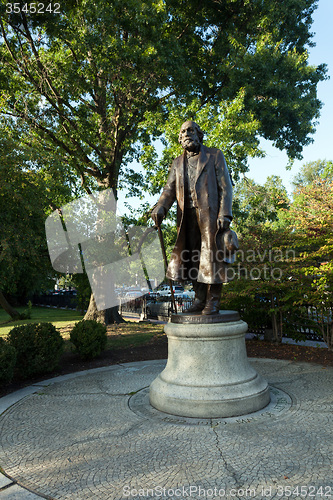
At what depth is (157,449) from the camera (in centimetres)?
343

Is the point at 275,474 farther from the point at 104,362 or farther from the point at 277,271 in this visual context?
the point at 277,271

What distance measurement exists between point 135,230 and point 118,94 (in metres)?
5.81

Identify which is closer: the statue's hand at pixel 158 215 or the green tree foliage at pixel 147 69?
the statue's hand at pixel 158 215

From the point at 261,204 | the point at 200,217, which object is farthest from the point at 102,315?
the point at 200,217

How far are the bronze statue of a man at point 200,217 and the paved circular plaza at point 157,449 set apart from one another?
1.60m

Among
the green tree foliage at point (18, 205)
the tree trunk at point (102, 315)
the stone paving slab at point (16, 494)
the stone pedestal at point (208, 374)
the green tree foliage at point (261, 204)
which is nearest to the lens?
the stone paving slab at point (16, 494)

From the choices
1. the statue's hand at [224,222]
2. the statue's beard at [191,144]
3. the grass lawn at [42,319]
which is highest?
the statue's beard at [191,144]

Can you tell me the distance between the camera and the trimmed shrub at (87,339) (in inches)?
321

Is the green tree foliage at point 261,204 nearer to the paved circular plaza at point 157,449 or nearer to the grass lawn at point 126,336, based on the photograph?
the grass lawn at point 126,336

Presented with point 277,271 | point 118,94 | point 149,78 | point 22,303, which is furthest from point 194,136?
point 22,303

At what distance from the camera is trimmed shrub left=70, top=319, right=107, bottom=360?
815 cm

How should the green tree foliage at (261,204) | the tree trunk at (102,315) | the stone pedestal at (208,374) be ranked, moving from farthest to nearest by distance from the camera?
the tree trunk at (102,315)
the green tree foliage at (261,204)
the stone pedestal at (208,374)

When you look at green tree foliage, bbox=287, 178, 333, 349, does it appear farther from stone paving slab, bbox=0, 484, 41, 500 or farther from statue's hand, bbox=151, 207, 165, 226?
stone paving slab, bbox=0, 484, 41, 500

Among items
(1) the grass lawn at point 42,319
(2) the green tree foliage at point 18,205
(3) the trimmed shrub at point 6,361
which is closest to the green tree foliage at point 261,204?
(2) the green tree foliage at point 18,205
